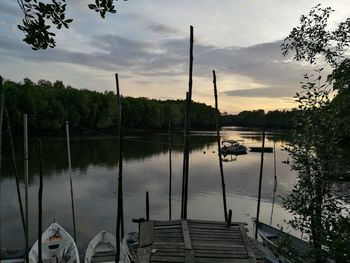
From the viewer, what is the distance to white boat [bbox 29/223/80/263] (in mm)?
16719

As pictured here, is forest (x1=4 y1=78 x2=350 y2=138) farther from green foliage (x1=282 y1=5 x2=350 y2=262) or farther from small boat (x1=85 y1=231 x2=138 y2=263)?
green foliage (x1=282 y1=5 x2=350 y2=262)

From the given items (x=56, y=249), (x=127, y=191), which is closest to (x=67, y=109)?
(x=127, y=191)

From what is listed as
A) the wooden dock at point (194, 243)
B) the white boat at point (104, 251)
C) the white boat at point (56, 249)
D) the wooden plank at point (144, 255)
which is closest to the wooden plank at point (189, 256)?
the wooden dock at point (194, 243)

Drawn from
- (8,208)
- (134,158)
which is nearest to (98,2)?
(8,208)

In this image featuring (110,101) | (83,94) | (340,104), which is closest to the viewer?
(340,104)

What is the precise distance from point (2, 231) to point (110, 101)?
10303cm

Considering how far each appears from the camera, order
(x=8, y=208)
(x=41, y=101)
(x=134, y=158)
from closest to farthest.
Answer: (x=8, y=208) → (x=134, y=158) → (x=41, y=101)

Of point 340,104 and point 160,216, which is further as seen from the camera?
point 160,216

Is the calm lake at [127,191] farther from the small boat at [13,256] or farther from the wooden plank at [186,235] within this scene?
the wooden plank at [186,235]

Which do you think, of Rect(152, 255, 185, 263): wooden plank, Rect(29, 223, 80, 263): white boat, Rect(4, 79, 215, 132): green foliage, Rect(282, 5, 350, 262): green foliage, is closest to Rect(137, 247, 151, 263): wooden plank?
Rect(152, 255, 185, 263): wooden plank

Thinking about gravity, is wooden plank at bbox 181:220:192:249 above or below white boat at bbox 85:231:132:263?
above

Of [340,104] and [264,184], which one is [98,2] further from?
[264,184]

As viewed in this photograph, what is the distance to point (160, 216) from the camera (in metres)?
28.2

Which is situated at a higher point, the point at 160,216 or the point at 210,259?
the point at 210,259
